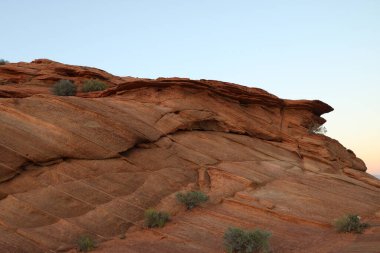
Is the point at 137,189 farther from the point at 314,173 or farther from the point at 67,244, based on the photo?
the point at 314,173

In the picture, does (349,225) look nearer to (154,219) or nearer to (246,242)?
(246,242)

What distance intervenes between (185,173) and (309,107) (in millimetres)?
13232

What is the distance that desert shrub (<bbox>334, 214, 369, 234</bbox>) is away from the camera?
15992mm

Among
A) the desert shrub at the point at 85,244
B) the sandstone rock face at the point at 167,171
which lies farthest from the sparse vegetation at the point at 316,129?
the desert shrub at the point at 85,244

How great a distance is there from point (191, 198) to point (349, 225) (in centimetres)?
682

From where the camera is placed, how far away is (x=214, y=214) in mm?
16844

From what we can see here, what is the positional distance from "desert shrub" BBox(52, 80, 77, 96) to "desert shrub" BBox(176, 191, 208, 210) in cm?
1205

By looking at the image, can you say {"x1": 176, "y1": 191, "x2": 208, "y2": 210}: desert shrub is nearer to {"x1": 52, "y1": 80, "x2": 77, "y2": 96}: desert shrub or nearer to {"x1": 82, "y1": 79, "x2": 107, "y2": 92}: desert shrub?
{"x1": 52, "y1": 80, "x2": 77, "y2": 96}: desert shrub

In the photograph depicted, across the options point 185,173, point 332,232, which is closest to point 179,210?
point 185,173

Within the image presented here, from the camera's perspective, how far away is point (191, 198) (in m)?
17.4

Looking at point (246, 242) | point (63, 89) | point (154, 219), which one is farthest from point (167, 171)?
point (63, 89)

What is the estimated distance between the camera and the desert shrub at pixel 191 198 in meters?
17.3

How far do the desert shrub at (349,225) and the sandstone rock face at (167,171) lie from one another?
1.40ft

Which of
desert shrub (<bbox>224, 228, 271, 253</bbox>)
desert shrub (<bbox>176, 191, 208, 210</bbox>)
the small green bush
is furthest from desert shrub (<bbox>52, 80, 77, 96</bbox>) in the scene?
desert shrub (<bbox>224, 228, 271, 253</bbox>)
